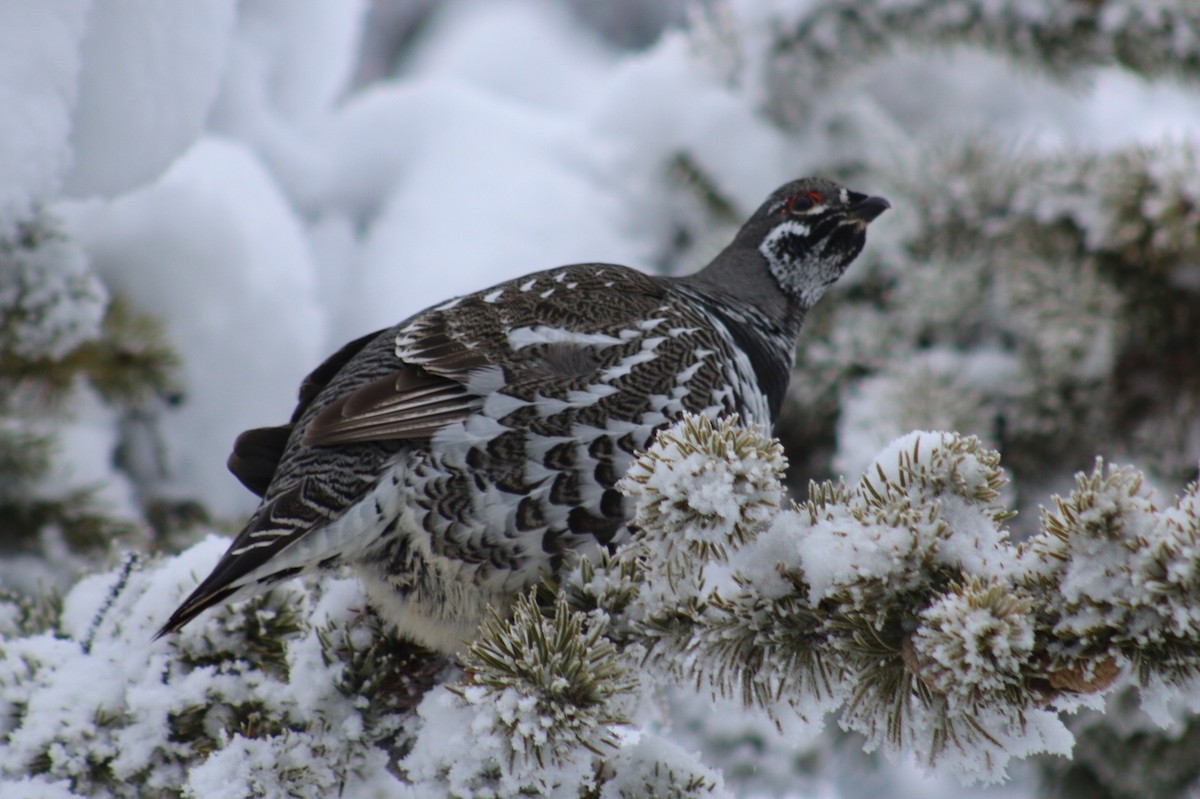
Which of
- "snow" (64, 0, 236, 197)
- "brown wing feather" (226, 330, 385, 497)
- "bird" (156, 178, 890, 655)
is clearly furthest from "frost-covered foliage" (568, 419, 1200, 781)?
"snow" (64, 0, 236, 197)

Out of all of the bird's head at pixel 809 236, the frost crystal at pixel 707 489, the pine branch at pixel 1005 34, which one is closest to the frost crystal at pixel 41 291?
the bird's head at pixel 809 236

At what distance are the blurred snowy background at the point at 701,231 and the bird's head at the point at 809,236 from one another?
63 centimetres

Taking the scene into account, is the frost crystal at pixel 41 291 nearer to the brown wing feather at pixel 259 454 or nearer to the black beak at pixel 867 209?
the brown wing feather at pixel 259 454

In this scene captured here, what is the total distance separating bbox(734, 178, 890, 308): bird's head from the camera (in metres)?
3.10

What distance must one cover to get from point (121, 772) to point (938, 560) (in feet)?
4.74

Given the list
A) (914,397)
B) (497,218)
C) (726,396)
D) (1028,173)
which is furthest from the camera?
(497,218)

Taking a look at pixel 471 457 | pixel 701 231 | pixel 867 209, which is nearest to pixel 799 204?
pixel 867 209

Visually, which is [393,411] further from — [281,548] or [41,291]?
[41,291]

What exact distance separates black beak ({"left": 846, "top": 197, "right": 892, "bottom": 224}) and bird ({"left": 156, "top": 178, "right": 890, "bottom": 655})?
962 mm

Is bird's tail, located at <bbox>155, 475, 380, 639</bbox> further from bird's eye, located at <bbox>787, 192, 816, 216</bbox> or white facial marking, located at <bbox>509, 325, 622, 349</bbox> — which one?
bird's eye, located at <bbox>787, 192, 816, 216</bbox>

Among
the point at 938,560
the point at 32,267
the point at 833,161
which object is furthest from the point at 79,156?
the point at 833,161

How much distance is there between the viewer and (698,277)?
3.16 meters

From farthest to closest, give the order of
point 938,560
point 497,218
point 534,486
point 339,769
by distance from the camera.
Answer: point 497,218, point 534,486, point 339,769, point 938,560

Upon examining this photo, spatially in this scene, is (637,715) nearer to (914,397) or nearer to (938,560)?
(938,560)
